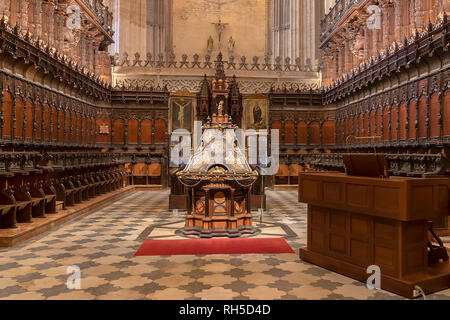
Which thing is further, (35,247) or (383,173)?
(35,247)

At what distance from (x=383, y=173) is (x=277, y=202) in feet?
27.2

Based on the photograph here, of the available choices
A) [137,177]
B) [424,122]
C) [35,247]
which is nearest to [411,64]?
[424,122]

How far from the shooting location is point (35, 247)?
19.7 feet

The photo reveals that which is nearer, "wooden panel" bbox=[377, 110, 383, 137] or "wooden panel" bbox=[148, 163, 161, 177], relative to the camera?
"wooden panel" bbox=[377, 110, 383, 137]

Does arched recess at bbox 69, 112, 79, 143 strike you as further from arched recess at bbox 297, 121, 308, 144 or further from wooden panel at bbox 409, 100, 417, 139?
wooden panel at bbox 409, 100, 417, 139

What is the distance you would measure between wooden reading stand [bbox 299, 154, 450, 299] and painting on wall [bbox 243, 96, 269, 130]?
13.7 meters

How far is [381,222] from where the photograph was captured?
3975 millimetres

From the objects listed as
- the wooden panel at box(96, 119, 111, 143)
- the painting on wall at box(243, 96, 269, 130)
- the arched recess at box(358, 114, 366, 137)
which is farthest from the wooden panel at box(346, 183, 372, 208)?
the wooden panel at box(96, 119, 111, 143)

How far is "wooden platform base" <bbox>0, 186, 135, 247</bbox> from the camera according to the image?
6039mm

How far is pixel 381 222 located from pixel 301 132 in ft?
51.2

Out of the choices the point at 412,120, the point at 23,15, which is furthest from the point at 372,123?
the point at 23,15

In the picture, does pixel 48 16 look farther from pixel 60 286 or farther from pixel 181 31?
pixel 181 31

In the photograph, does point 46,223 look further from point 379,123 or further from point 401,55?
point 379,123

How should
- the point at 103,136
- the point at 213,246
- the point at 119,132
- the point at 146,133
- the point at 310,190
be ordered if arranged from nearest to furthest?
the point at 310,190
the point at 213,246
the point at 103,136
the point at 119,132
the point at 146,133
